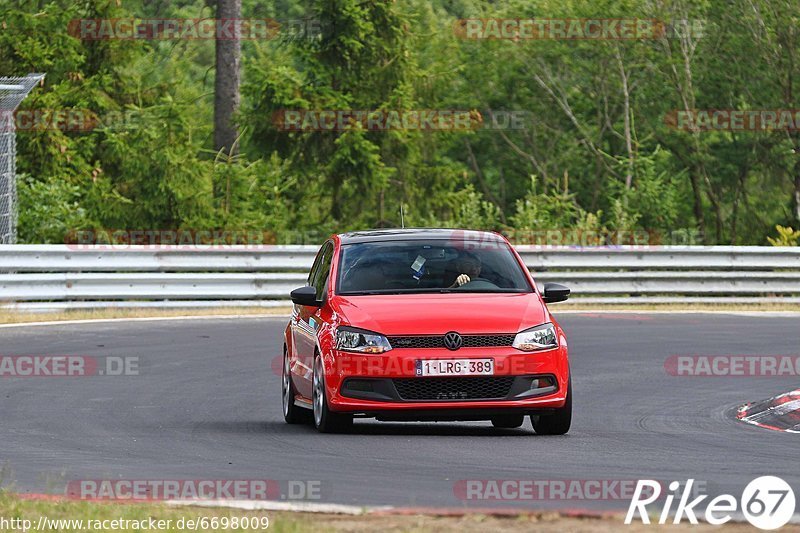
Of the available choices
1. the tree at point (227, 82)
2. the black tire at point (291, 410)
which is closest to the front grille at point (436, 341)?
the black tire at point (291, 410)

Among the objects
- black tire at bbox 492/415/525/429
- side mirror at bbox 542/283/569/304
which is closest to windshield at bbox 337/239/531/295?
side mirror at bbox 542/283/569/304

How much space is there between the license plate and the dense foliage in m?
19.5

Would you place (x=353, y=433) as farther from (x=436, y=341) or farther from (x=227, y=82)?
(x=227, y=82)

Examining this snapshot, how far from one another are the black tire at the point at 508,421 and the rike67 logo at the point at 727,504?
3.60 metres

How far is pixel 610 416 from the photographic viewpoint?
13203 millimetres

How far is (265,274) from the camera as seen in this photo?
2508 cm

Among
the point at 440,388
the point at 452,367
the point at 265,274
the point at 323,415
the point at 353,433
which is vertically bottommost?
the point at 265,274

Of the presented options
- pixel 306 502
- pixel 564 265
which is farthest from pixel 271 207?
pixel 306 502

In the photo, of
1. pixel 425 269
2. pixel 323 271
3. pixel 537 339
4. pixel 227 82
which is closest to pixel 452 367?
pixel 537 339

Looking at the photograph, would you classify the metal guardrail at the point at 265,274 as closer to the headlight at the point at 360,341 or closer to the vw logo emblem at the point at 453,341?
the headlight at the point at 360,341

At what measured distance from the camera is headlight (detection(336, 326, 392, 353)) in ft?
37.4

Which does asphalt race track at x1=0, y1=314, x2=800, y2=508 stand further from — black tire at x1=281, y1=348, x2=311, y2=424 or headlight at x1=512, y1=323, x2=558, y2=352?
headlight at x1=512, y1=323, x2=558, y2=352

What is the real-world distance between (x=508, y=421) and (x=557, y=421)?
1.04 meters

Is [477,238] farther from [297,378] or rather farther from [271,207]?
[271,207]
